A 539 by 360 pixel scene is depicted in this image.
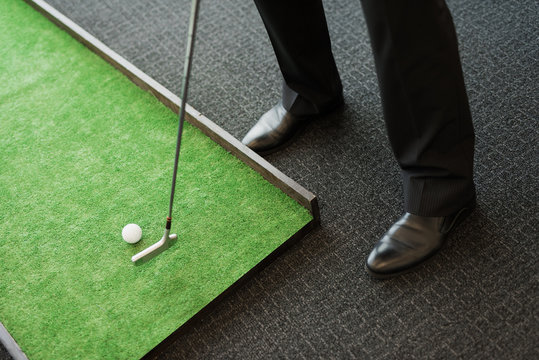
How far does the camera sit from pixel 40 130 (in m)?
1.92

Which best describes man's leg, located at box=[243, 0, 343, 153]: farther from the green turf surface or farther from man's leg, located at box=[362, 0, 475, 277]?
man's leg, located at box=[362, 0, 475, 277]

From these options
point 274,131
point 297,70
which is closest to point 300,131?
point 274,131

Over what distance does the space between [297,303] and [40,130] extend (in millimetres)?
1019

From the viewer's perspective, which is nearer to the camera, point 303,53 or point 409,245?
point 409,245

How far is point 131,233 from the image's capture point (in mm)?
1552

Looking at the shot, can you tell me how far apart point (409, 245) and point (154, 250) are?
61cm

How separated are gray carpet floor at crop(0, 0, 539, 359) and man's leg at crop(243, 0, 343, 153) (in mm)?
62

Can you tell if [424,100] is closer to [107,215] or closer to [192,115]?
[192,115]

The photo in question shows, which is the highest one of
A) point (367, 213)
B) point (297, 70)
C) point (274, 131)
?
point (297, 70)

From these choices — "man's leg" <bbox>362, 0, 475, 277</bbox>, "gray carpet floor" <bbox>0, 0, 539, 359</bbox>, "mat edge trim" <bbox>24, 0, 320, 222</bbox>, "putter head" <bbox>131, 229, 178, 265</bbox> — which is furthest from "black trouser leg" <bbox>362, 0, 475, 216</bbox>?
"putter head" <bbox>131, 229, 178, 265</bbox>

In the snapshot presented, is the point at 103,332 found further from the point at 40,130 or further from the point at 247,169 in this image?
the point at 40,130

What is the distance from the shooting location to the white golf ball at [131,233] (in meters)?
1.55

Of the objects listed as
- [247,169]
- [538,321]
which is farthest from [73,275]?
[538,321]

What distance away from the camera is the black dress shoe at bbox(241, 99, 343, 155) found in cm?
176
